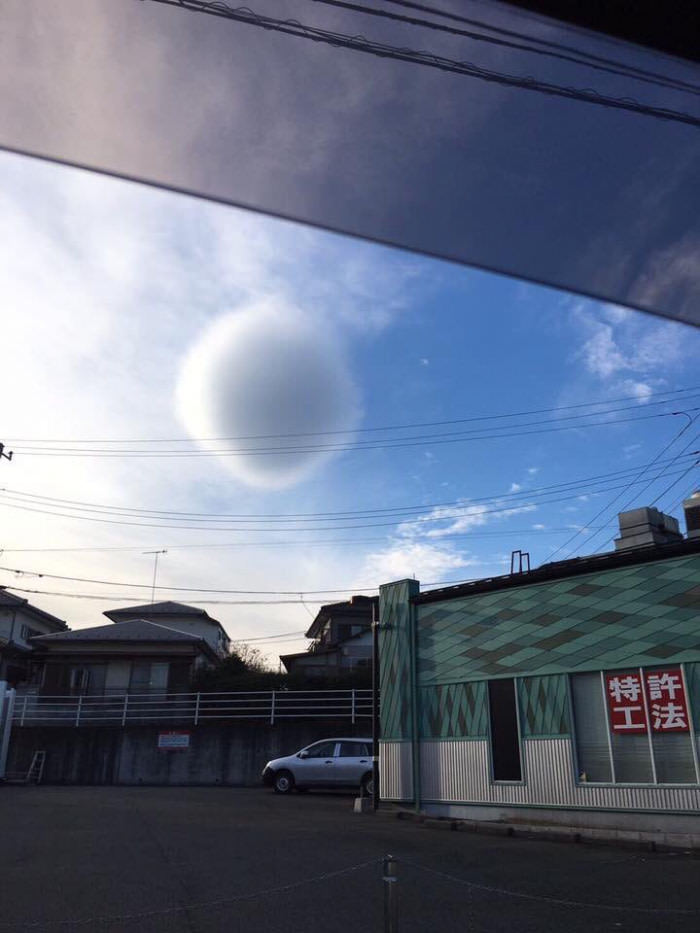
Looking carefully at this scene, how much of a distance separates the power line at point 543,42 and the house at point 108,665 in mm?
31962

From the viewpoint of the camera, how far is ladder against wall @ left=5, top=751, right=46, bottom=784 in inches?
955

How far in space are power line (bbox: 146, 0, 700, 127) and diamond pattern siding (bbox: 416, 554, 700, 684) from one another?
1014 cm

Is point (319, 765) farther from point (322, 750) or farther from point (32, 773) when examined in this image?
point (32, 773)

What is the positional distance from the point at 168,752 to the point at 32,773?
4.52m

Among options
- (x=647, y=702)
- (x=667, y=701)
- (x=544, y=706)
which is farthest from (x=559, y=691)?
(x=667, y=701)

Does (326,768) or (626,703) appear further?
(326,768)

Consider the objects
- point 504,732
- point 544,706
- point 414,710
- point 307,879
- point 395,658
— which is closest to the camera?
point 307,879

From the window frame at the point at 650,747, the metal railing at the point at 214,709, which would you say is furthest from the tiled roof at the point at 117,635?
the window frame at the point at 650,747

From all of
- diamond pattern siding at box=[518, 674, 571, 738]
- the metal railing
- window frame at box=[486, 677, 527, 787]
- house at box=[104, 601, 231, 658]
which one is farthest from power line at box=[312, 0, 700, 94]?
house at box=[104, 601, 231, 658]

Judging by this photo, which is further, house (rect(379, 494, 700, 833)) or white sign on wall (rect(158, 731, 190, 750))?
white sign on wall (rect(158, 731, 190, 750))

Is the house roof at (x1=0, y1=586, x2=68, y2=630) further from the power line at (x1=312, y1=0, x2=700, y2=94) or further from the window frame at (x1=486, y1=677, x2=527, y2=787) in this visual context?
the power line at (x1=312, y1=0, x2=700, y2=94)

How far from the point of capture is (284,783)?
66.2 feet

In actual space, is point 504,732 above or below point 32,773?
above

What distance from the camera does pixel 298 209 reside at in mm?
3102
